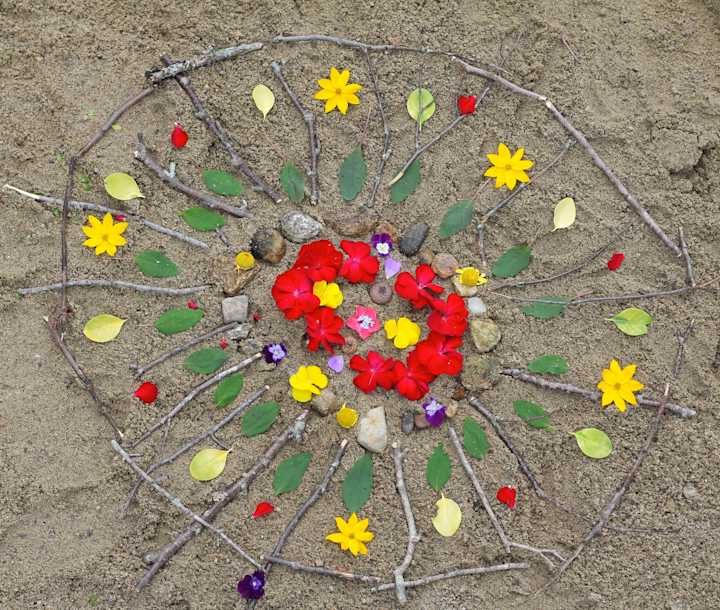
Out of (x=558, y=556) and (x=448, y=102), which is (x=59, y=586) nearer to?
(x=558, y=556)

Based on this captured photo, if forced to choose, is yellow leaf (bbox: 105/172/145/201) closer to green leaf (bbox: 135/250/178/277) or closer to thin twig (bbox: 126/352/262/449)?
green leaf (bbox: 135/250/178/277)

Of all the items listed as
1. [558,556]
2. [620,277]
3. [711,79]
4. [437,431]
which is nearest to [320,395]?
[437,431]

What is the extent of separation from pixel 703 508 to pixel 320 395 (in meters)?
1.26

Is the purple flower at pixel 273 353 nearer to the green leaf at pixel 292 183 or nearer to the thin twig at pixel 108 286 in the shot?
the thin twig at pixel 108 286

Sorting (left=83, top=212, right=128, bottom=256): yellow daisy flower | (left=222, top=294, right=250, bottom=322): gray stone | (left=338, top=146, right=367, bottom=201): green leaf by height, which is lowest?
(left=222, top=294, right=250, bottom=322): gray stone

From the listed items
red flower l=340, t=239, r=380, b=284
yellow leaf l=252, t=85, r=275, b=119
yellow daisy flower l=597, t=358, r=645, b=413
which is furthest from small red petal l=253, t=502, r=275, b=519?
yellow leaf l=252, t=85, r=275, b=119

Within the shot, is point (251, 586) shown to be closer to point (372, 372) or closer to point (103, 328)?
point (372, 372)

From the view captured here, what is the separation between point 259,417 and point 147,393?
35 centimetres

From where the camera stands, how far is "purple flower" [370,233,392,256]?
2.23m

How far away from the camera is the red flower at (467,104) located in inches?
90.6

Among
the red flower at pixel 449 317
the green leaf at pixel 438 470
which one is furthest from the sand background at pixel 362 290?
the red flower at pixel 449 317

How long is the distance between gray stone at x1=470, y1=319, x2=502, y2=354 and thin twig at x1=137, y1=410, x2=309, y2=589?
0.58 m

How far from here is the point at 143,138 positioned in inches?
89.6

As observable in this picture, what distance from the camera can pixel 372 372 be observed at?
7.07ft
